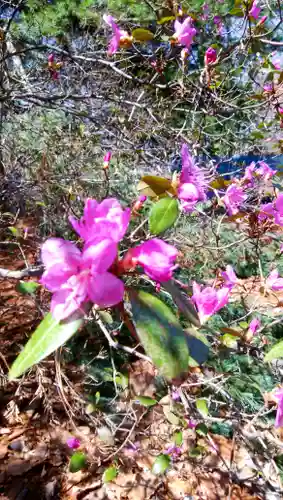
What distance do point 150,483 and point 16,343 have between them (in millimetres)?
994

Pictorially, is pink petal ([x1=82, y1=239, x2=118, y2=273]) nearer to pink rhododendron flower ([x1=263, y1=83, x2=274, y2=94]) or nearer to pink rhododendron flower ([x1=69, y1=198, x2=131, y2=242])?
pink rhododendron flower ([x1=69, y1=198, x2=131, y2=242])

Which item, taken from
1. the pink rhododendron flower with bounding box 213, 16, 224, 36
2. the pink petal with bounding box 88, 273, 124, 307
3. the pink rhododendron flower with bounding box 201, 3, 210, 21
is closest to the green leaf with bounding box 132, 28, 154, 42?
the pink petal with bounding box 88, 273, 124, 307

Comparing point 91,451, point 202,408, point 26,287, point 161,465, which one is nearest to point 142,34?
point 26,287

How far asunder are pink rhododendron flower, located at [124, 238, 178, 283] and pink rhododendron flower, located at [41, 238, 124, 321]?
5cm

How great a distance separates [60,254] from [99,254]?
0.20 feet

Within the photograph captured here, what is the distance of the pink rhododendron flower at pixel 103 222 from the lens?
19.9 inches

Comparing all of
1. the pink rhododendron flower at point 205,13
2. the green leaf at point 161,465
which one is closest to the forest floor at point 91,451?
the green leaf at point 161,465

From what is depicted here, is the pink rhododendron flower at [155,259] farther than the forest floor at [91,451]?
No

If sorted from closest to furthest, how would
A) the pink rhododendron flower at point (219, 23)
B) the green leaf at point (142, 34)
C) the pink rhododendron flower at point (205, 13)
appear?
the green leaf at point (142, 34), the pink rhododendron flower at point (219, 23), the pink rhododendron flower at point (205, 13)

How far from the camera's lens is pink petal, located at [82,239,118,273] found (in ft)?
1.55

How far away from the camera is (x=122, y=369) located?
225 centimetres

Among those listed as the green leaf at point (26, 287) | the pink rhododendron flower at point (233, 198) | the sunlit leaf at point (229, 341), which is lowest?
the sunlit leaf at point (229, 341)

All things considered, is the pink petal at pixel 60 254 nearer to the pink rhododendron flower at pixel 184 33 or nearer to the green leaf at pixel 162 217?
the green leaf at pixel 162 217

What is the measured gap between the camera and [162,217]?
642 mm
